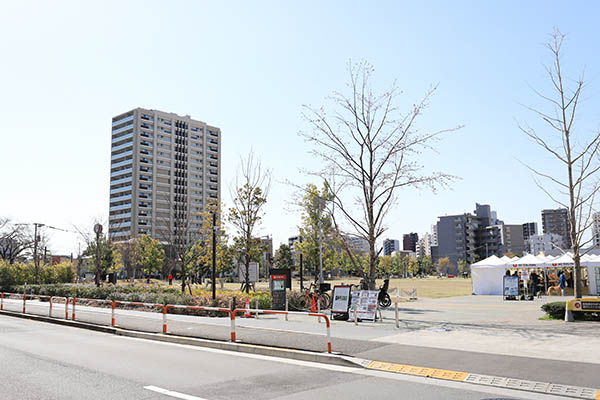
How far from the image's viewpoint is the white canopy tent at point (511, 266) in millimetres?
29766

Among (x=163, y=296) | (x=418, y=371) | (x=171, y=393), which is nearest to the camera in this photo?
(x=171, y=393)

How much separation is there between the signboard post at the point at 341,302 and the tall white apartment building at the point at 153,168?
103 metres

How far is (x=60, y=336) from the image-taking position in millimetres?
14195

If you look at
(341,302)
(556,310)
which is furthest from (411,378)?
(556,310)

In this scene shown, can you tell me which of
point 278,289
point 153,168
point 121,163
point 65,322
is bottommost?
point 65,322

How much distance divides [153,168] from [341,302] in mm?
119335

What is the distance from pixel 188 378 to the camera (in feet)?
26.0

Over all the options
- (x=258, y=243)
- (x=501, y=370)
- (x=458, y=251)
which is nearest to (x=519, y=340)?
(x=501, y=370)

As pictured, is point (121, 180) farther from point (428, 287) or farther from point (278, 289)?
point (278, 289)

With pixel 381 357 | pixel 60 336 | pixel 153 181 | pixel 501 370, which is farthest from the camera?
pixel 153 181

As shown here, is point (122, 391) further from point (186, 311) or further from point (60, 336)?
point (186, 311)

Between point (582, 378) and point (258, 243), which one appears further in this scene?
point (258, 243)

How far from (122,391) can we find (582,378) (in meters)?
7.22

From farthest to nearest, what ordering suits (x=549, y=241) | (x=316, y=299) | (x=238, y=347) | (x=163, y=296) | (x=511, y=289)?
(x=549, y=241)
(x=511, y=289)
(x=163, y=296)
(x=316, y=299)
(x=238, y=347)
